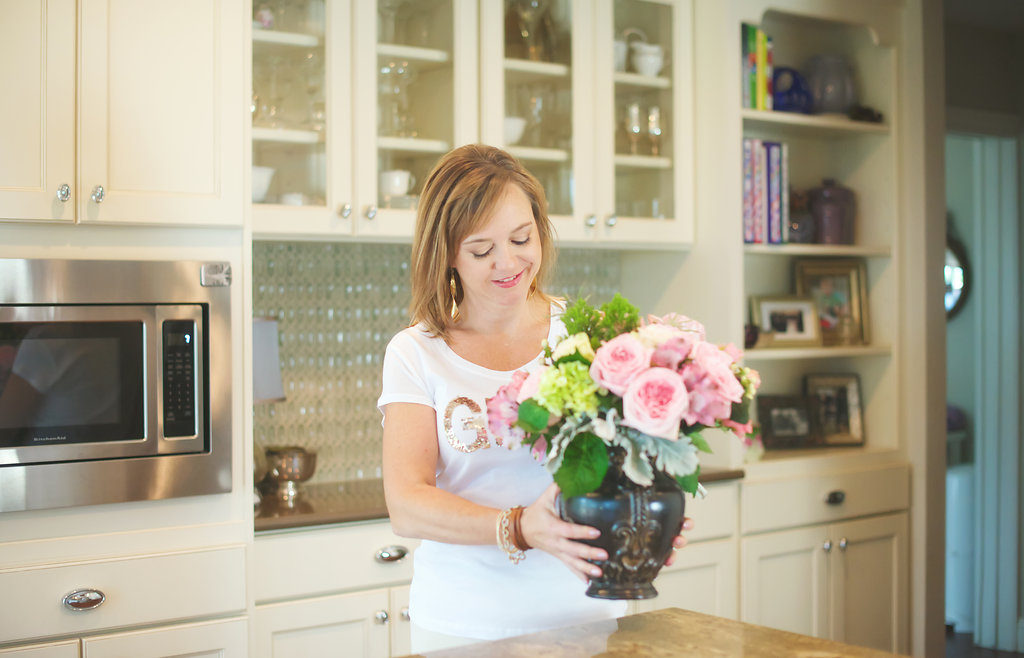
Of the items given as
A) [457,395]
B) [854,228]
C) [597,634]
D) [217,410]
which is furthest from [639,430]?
[854,228]

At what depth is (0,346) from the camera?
6.72 ft

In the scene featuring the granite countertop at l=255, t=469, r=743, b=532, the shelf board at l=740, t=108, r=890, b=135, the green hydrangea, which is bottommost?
the granite countertop at l=255, t=469, r=743, b=532

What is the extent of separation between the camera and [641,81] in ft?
10.1

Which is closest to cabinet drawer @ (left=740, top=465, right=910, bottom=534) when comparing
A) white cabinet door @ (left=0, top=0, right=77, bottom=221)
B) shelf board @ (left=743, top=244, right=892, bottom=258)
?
shelf board @ (left=743, top=244, right=892, bottom=258)

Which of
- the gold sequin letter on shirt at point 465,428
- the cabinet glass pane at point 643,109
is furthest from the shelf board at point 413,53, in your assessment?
the gold sequin letter on shirt at point 465,428

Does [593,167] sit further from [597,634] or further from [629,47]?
[597,634]

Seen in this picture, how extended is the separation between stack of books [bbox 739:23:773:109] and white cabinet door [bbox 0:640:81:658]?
246 centimetres

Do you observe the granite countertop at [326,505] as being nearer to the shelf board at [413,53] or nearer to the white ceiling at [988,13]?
the shelf board at [413,53]

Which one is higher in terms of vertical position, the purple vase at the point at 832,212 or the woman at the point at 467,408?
the purple vase at the point at 832,212

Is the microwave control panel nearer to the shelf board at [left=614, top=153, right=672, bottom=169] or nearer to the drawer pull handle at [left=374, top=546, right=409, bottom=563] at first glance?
the drawer pull handle at [left=374, top=546, right=409, bottom=563]

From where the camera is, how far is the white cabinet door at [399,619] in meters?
2.45

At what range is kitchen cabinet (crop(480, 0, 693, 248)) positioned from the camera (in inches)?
112

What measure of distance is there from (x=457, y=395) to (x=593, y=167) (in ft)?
5.06

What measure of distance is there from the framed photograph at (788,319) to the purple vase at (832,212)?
241 mm
